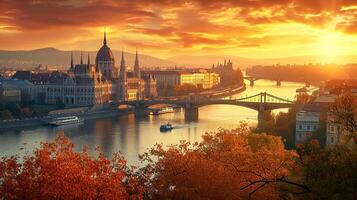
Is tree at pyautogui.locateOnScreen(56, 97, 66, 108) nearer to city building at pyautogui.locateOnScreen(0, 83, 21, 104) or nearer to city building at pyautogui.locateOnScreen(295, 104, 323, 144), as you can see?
city building at pyautogui.locateOnScreen(0, 83, 21, 104)

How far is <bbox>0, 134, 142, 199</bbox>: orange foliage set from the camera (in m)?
4.23

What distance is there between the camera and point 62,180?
169 inches

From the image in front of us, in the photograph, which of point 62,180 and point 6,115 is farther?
point 6,115

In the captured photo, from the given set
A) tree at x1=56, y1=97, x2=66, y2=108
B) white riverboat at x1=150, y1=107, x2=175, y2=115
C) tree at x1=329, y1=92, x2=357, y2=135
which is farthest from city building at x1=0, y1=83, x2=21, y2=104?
tree at x1=329, y1=92, x2=357, y2=135

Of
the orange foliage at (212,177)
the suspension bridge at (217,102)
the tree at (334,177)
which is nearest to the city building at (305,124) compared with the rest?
the suspension bridge at (217,102)

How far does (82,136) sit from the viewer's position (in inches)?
617

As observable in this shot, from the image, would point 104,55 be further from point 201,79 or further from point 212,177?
point 212,177

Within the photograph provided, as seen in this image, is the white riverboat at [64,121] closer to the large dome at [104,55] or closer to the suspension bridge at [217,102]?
the suspension bridge at [217,102]

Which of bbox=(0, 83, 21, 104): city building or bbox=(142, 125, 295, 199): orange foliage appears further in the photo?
bbox=(0, 83, 21, 104): city building

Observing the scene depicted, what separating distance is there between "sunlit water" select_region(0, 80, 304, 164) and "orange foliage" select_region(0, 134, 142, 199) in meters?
6.50

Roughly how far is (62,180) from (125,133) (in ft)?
39.4

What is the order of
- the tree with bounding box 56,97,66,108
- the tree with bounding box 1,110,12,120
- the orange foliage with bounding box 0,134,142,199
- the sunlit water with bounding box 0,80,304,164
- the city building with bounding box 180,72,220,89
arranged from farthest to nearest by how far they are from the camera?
the city building with bounding box 180,72,220,89 < the tree with bounding box 56,97,66,108 < the tree with bounding box 1,110,12,120 < the sunlit water with bounding box 0,80,304,164 < the orange foliage with bounding box 0,134,142,199

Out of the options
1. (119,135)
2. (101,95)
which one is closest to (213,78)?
(101,95)

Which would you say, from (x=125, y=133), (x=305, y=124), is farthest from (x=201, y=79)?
(x=305, y=124)
